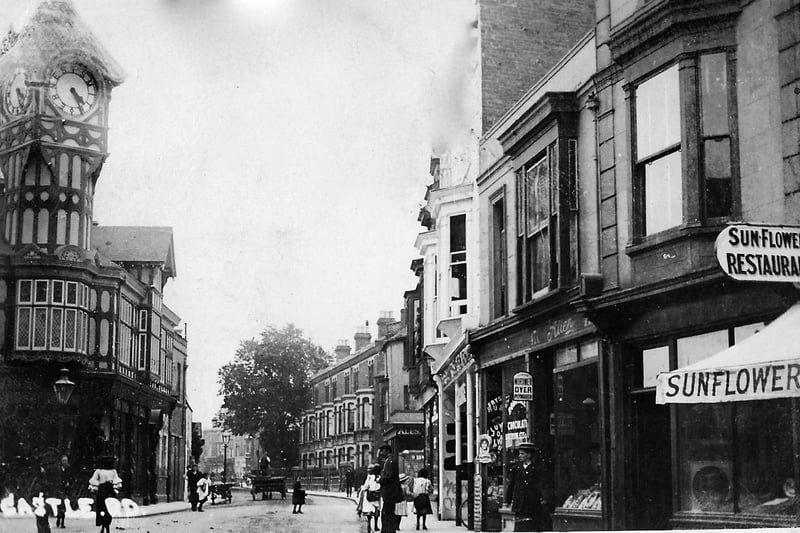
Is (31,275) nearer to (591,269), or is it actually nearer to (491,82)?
(591,269)

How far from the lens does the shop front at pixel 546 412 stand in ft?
39.9

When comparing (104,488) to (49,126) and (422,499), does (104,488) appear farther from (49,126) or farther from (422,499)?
(422,499)

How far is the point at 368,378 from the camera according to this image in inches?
1944

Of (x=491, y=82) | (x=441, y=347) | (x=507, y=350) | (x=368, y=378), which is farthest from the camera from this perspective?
(x=368, y=378)

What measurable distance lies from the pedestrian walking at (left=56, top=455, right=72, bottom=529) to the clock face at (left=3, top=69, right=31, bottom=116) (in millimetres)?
4331

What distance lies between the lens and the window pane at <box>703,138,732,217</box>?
31.7 ft

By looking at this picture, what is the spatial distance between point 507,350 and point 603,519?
14.3 ft

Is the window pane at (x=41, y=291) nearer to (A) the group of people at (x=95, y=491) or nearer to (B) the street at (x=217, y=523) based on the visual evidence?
(A) the group of people at (x=95, y=491)

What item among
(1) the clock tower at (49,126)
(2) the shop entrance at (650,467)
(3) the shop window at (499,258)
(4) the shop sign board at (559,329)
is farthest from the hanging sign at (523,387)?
(1) the clock tower at (49,126)

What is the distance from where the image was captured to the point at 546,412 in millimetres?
13891

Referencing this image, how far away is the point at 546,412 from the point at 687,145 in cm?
519

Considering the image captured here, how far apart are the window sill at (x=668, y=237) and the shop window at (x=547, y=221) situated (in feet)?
5.75

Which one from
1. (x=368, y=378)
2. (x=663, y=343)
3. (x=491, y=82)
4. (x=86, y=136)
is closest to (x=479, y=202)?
(x=491, y=82)

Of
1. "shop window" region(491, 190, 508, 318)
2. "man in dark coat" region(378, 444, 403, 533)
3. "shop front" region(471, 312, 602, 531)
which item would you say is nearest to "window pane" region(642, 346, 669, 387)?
"shop front" region(471, 312, 602, 531)
